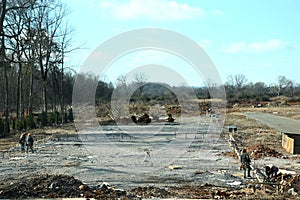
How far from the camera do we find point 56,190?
37.1 feet

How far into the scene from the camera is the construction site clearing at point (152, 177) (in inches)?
440

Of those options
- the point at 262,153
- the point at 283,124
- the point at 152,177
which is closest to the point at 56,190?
the point at 152,177

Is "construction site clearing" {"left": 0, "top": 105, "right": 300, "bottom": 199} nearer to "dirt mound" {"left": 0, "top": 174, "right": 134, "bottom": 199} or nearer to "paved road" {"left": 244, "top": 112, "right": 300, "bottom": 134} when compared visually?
"dirt mound" {"left": 0, "top": 174, "right": 134, "bottom": 199}

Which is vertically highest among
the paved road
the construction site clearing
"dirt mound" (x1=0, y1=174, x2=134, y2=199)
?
the paved road

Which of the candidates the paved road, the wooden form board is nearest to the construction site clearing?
the wooden form board

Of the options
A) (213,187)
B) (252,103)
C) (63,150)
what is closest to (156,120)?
(63,150)

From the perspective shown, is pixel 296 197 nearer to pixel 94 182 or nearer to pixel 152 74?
pixel 94 182

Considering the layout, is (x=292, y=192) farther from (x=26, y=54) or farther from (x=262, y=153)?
(x=26, y=54)

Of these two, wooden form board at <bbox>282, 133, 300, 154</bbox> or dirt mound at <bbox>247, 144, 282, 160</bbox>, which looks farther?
wooden form board at <bbox>282, 133, 300, 154</bbox>

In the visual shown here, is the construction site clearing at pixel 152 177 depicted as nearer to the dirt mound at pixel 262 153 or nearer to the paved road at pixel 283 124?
the dirt mound at pixel 262 153

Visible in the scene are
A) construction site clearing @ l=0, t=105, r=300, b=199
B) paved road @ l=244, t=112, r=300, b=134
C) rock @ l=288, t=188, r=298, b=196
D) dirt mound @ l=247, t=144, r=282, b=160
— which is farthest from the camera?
paved road @ l=244, t=112, r=300, b=134

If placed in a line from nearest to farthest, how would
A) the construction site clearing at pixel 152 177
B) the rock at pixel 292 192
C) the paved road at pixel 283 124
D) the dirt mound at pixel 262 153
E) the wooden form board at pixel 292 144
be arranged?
the rock at pixel 292 192 < the construction site clearing at pixel 152 177 < the dirt mound at pixel 262 153 < the wooden form board at pixel 292 144 < the paved road at pixel 283 124

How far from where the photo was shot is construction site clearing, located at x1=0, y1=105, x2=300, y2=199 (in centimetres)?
1116

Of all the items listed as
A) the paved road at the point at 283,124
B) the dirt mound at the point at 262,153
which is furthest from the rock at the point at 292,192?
the paved road at the point at 283,124
